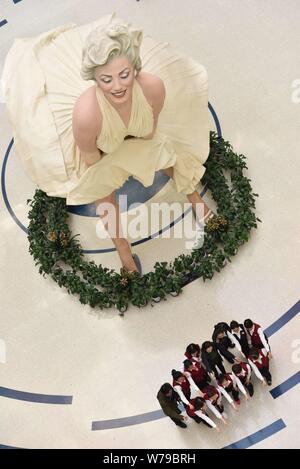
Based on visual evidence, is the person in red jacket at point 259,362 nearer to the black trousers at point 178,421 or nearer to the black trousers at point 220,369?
the black trousers at point 220,369

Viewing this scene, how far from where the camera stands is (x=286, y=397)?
587cm

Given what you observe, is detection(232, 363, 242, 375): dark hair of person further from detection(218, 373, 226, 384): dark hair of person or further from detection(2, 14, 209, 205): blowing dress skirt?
detection(2, 14, 209, 205): blowing dress skirt

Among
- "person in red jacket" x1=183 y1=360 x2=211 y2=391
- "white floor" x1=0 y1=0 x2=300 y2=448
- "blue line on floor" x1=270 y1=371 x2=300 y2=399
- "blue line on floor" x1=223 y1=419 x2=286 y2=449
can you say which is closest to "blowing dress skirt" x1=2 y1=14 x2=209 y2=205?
"white floor" x1=0 y1=0 x2=300 y2=448

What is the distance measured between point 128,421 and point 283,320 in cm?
186

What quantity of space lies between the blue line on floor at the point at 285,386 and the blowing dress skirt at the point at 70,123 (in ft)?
7.57

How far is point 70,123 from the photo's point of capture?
5.88 m

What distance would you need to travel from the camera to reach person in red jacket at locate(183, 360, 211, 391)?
18.6ft

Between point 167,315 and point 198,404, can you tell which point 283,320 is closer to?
point 167,315

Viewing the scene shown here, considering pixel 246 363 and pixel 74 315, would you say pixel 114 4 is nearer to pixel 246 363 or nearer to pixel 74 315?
pixel 74 315

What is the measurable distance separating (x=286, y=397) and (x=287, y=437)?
37 cm

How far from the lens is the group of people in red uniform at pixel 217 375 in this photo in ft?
18.4

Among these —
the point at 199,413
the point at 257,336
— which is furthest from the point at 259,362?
the point at 199,413

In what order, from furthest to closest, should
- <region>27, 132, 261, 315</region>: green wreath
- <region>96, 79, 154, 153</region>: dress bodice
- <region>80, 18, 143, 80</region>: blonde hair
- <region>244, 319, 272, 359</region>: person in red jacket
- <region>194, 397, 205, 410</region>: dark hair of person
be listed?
<region>27, 132, 261, 315</region>: green wreath → <region>244, 319, 272, 359</region>: person in red jacket → <region>194, 397, 205, 410</region>: dark hair of person → <region>96, 79, 154, 153</region>: dress bodice → <region>80, 18, 143, 80</region>: blonde hair

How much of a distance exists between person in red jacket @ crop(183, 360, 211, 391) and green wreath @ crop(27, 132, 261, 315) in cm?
101
